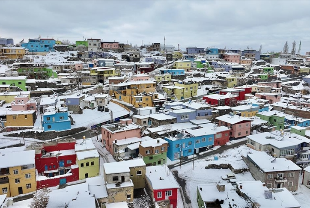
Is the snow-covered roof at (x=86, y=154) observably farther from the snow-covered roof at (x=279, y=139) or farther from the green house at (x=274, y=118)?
the green house at (x=274, y=118)

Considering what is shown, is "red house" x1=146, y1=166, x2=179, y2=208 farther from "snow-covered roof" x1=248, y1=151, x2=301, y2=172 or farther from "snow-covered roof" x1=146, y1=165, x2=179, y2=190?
"snow-covered roof" x1=248, y1=151, x2=301, y2=172

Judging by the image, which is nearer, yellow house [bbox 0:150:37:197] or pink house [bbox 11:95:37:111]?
yellow house [bbox 0:150:37:197]

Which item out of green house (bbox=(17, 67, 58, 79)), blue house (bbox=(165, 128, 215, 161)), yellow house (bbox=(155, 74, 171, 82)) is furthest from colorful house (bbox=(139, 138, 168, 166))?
green house (bbox=(17, 67, 58, 79))

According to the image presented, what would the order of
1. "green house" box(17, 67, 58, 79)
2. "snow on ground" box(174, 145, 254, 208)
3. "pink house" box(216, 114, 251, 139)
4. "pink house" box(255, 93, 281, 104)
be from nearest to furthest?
"snow on ground" box(174, 145, 254, 208) → "pink house" box(216, 114, 251, 139) → "pink house" box(255, 93, 281, 104) → "green house" box(17, 67, 58, 79)

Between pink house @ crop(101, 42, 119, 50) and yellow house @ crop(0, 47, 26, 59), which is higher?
pink house @ crop(101, 42, 119, 50)

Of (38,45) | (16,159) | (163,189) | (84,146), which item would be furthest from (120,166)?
(38,45)

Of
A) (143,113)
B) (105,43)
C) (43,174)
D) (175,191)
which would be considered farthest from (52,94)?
(105,43)

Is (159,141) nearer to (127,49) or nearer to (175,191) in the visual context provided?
(175,191)
